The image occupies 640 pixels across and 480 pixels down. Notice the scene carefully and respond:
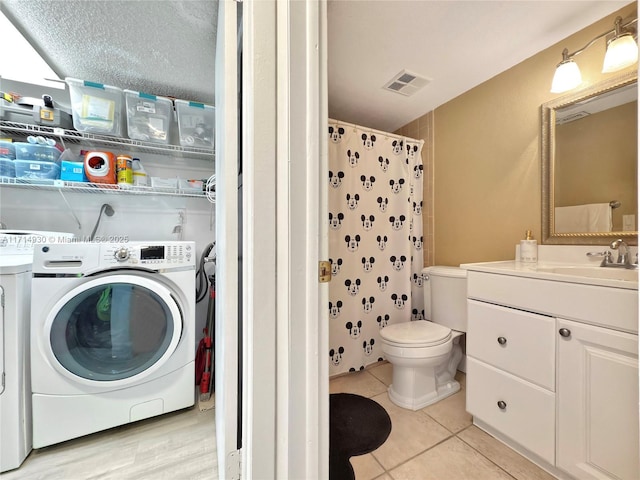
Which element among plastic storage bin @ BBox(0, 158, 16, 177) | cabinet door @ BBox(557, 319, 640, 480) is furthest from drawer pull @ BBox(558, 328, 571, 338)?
plastic storage bin @ BBox(0, 158, 16, 177)

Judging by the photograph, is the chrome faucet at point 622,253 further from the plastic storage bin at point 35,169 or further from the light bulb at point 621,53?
the plastic storage bin at point 35,169

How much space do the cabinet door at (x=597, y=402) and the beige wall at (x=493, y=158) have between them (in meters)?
0.78

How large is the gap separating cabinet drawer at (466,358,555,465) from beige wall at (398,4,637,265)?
0.80 metres

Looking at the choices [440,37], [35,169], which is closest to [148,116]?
[35,169]

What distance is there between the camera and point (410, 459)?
1.16m

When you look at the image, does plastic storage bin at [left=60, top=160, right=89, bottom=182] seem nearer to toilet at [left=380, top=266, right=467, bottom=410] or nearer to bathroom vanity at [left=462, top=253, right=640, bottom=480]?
toilet at [left=380, top=266, right=467, bottom=410]

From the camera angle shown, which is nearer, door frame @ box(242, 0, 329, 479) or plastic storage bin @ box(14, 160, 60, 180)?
door frame @ box(242, 0, 329, 479)

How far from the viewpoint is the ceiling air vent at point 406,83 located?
171 cm

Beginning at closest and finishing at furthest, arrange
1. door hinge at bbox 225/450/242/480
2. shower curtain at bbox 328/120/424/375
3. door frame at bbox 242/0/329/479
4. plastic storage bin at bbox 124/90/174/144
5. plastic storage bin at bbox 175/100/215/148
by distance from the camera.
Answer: door frame at bbox 242/0/329/479 → door hinge at bbox 225/450/242/480 → plastic storage bin at bbox 124/90/174/144 → plastic storage bin at bbox 175/100/215/148 → shower curtain at bbox 328/120/424/375

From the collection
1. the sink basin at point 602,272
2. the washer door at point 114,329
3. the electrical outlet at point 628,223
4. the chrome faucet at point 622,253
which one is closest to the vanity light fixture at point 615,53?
the electrical outlet at point 628,223

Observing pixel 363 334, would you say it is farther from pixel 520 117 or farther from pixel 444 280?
pixel 520 117

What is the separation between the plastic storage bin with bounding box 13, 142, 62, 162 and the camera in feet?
4.84

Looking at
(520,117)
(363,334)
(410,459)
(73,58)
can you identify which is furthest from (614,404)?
(73,58)

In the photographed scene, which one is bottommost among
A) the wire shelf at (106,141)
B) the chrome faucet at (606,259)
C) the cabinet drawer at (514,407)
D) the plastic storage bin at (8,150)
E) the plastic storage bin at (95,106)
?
the cabinet drawer at (514,407)
